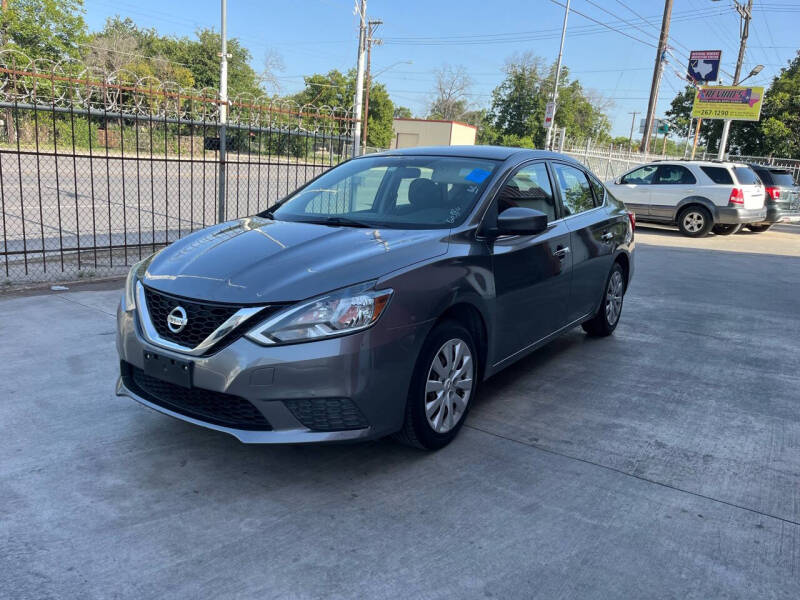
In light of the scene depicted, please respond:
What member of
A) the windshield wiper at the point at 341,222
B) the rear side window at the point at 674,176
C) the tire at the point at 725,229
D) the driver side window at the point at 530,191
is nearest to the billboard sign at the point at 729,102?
the tire at the point at 725,229

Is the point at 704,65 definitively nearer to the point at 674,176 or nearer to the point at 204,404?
the point at 674,176

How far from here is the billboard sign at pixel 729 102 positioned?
27422mm

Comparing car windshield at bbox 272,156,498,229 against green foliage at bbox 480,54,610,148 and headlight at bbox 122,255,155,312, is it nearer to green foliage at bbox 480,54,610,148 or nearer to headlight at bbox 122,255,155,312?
headlight at bbox 122,255,155,312

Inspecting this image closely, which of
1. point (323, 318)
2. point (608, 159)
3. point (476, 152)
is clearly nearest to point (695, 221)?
point (608, 159)

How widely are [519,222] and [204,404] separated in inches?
80.4

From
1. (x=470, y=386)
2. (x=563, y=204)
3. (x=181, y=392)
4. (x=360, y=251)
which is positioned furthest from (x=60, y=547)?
(x=563, y=204)

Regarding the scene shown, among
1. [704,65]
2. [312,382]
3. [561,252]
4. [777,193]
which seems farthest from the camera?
[704,65]

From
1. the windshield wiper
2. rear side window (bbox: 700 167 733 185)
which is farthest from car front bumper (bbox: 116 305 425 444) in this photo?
rear side window (bbox: 700 167 733 185)

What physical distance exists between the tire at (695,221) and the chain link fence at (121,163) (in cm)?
816

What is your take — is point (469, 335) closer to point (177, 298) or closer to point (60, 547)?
point (177, 298)

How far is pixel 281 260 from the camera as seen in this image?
3301 millimetres

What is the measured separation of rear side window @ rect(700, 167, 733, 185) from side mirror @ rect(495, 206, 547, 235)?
12658 millimetres

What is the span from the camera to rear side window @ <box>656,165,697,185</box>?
49.7ft

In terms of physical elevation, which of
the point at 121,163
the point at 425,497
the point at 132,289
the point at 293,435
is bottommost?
the point at 425,497
